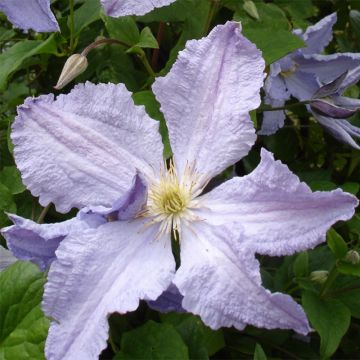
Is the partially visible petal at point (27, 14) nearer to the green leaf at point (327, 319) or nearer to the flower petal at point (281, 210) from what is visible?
the flower petal at point (281, 210)

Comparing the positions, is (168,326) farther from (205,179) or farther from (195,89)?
(195,89)

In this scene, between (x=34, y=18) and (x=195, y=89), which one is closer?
(x=195, y=89)

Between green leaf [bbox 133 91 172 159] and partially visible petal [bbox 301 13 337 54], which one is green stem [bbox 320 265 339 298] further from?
partially visible petal [bbox 301 13 337 54]

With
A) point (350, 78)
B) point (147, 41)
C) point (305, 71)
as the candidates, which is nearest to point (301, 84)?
point (305, 71)

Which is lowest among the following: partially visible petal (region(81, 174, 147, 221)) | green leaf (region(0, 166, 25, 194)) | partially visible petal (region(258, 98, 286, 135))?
partially visible petal (region(258, 98, 286, 135))

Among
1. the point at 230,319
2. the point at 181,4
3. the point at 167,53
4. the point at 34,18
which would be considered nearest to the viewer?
the point at 230,319

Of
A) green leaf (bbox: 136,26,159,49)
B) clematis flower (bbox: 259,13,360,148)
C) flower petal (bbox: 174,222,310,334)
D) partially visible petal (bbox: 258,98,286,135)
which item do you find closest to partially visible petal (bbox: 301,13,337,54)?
clematis flower (bbox: 259,13,360,148)

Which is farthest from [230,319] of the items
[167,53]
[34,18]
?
[167,53]
